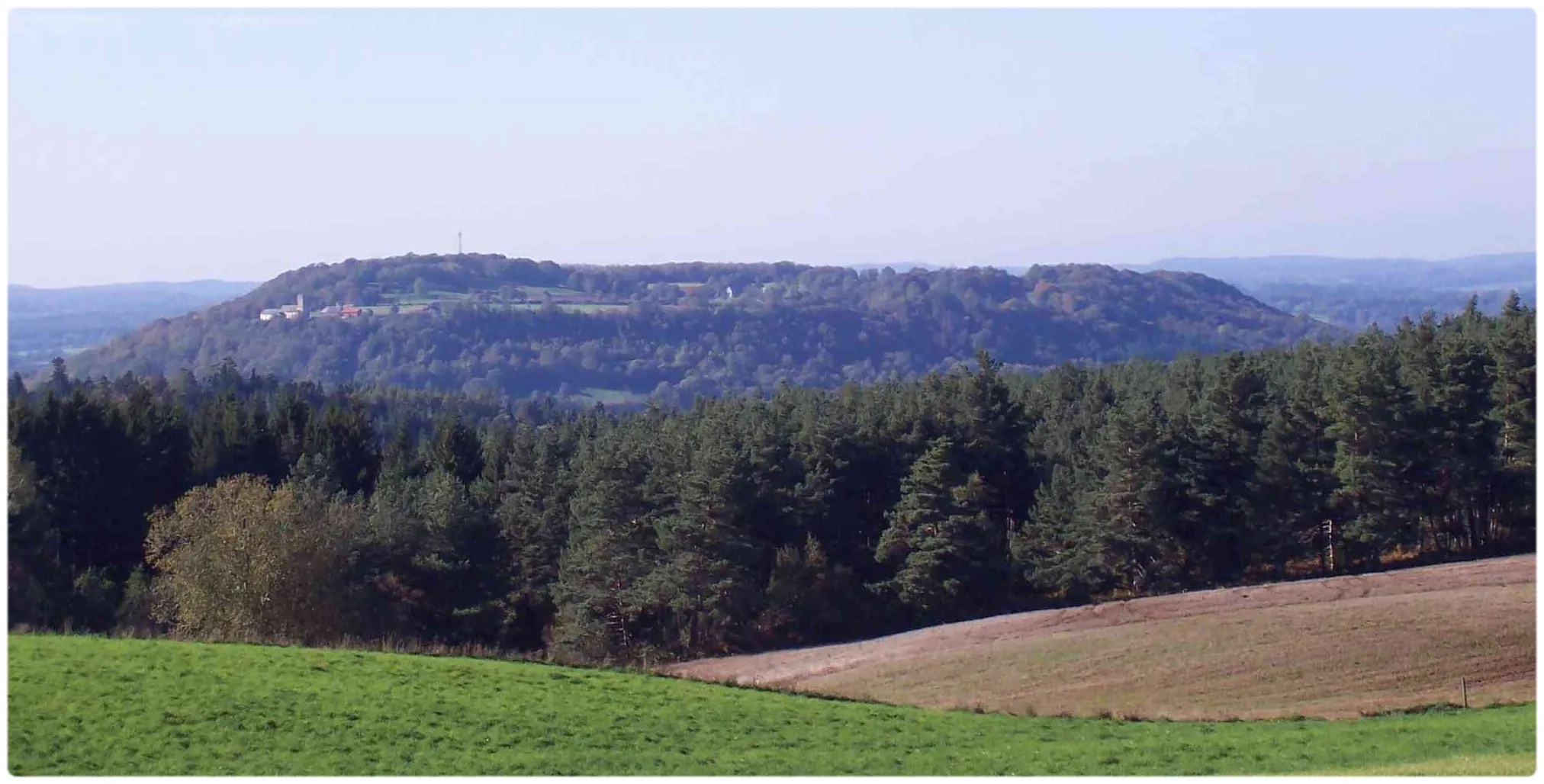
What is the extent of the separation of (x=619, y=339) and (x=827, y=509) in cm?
14448

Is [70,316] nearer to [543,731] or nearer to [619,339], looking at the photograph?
[619,339]

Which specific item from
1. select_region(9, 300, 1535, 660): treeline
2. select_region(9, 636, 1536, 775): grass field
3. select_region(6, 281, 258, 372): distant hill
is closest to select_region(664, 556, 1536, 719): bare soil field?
select_region(9, 636, 1536, 775): grass field

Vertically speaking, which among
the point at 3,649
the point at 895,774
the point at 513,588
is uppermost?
the point at 3,649

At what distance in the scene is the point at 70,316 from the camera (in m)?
152

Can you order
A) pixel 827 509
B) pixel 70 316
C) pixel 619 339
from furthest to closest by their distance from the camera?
pixel 619 339 < pixel 70 316 < pixel 827 509

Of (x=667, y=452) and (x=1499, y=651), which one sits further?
(x=667, y=452)

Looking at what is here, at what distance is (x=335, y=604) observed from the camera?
36.2 metres

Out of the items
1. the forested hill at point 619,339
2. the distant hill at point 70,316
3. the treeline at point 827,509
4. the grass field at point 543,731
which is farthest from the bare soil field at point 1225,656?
the forested hill at point 619,339

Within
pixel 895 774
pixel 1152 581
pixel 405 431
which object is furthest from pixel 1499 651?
pixel 405 431

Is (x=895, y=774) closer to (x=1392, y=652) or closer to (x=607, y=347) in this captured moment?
(x=1392, y=652)

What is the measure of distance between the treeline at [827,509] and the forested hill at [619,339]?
112531 mm

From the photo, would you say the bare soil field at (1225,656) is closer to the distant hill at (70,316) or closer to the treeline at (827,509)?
the treeline at (827,509)

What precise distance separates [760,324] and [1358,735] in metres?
170

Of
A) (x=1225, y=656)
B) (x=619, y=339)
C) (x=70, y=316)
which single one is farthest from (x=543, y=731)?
(x=619, y=339)
